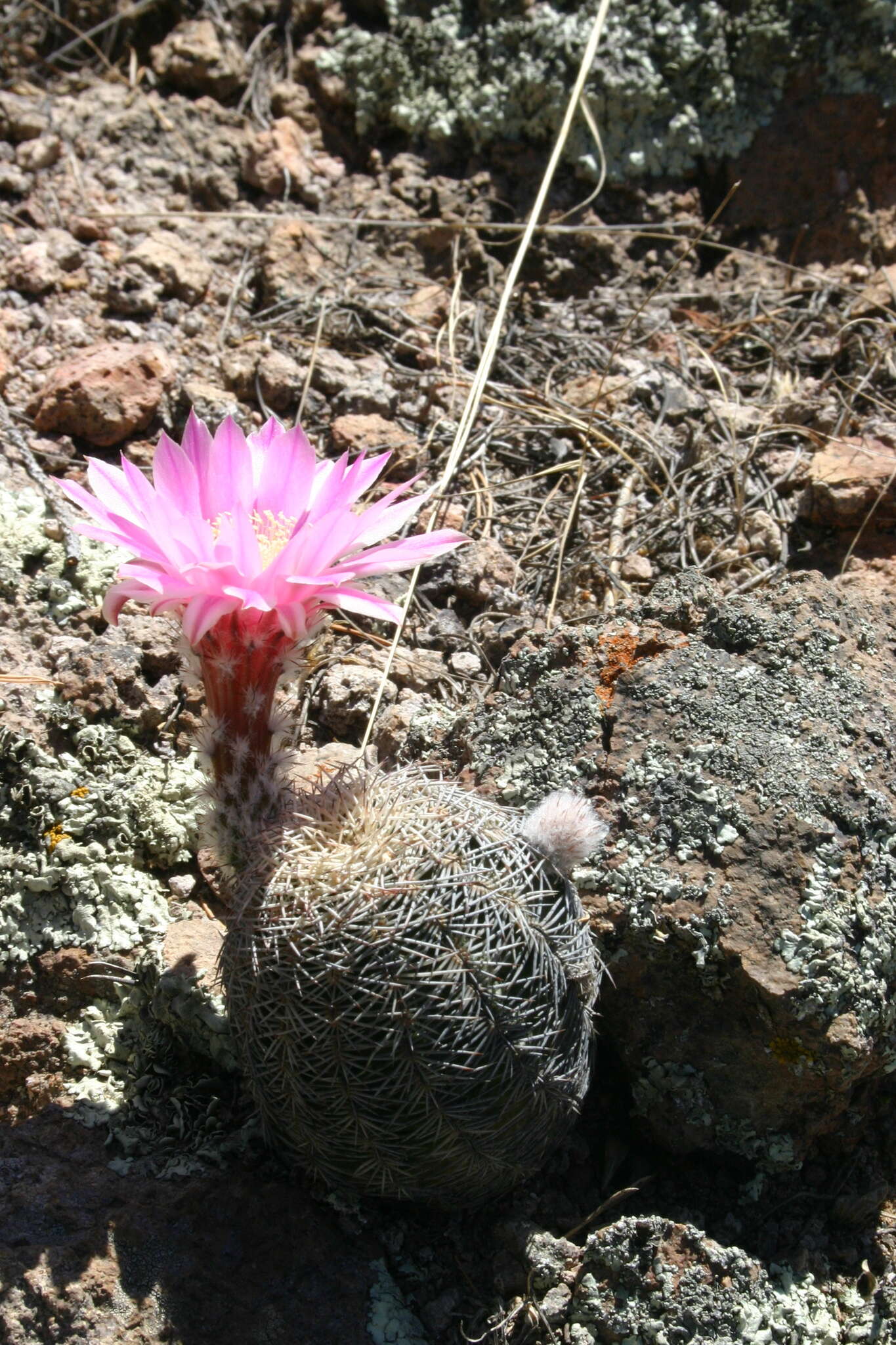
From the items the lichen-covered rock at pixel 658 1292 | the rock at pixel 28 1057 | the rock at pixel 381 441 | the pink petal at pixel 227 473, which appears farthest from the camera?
the rock at pixel 381 441

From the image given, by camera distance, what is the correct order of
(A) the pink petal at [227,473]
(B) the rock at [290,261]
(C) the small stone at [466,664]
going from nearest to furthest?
1. (A) the pink petal at [227,473]
2. (C) the small stone at [466,664]
3. (B) the rock at [290,261]

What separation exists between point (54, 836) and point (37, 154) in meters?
2.62

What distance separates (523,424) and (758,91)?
169cm

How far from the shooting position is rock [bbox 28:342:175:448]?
331 centimetres

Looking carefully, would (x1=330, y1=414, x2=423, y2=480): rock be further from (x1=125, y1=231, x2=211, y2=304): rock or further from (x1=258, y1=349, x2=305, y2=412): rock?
(x1=125, y1=231, x2=211, y2=304): rock

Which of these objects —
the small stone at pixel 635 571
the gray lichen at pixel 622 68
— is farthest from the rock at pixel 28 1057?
the gray lichen at pixel 622 68

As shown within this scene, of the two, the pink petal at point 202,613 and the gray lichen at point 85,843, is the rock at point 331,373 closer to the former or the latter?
the gray lichen at point 85,843

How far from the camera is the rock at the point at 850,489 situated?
11.1 feet

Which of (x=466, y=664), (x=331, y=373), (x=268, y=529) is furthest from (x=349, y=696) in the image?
(x=331, y=373)

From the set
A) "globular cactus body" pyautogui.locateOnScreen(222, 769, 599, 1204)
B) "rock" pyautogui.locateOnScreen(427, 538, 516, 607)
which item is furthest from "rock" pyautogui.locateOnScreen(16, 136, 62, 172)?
"globular cactus body" pyautogui.locateOnScreen(222, 769, 599, 1204)

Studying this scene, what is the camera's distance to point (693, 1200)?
2416 mm

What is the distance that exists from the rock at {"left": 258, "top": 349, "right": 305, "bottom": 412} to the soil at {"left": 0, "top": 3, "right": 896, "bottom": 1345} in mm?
10

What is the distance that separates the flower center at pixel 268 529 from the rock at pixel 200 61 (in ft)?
9.53

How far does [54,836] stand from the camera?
2.58 metres
